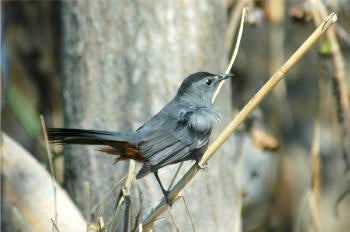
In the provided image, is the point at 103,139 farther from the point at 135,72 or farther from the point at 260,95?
the point at 135,72

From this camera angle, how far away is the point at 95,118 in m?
4.67

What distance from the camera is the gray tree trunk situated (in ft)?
15.1

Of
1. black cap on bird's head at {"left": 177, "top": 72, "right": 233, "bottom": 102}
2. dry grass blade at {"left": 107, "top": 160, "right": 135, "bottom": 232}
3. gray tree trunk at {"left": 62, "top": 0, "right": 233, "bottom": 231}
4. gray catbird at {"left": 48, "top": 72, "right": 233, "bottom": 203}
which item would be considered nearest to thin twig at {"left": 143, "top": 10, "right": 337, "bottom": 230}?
dry grass blade at {"left": 107, "top": 160, "right": 135, "bottom": 232}

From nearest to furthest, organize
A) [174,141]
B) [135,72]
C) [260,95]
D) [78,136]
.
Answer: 1. [260,95]
2. [78,136]
3. [174,141]
4. [135,72]

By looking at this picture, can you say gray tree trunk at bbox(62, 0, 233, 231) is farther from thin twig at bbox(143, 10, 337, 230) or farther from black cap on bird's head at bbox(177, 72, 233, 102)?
thin twig at bbox(143, 10, 337, 230)

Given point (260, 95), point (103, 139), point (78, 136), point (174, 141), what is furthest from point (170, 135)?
point (260, 95)

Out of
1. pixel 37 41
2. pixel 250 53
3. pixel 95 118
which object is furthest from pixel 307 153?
pixel 95 118

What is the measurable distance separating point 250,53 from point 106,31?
12.2 feet

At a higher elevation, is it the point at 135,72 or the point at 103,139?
the point at 135,72

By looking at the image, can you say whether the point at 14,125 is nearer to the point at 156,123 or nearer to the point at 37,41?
the point at 37,41

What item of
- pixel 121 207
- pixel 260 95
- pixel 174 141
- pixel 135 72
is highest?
pixel 135 72

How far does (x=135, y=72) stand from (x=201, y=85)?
0.68m

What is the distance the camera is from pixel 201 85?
409cm

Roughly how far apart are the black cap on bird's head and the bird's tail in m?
0.62
